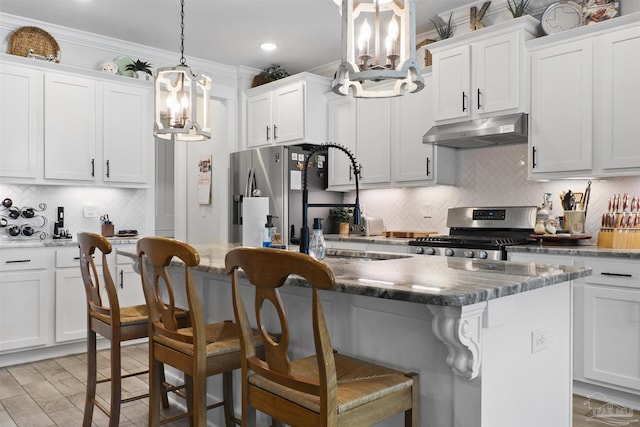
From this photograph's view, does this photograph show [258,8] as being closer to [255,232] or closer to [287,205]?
[287,205]

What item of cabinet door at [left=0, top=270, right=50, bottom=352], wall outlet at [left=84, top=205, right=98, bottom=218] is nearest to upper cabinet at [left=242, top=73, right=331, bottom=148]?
wall outlet at [left=84, top=205, right=98, bottom=218]

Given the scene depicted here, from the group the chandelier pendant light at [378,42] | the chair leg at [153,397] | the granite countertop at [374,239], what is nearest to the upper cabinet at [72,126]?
the granite countertop at [374,239]

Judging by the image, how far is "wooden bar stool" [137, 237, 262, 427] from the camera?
72.8 inches

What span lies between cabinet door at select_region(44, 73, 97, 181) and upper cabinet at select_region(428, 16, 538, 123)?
9.72ft

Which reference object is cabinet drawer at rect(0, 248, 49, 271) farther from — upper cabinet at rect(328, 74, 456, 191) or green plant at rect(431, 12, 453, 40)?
green plant at rect(431, 12, 453, 40)

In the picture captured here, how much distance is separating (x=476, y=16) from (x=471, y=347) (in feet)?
10.7

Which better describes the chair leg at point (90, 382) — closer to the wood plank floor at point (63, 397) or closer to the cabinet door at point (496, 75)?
the wood plank floor at point (63, 397)

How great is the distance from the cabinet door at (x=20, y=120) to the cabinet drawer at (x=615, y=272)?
4165mm

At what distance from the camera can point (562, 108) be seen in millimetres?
3449

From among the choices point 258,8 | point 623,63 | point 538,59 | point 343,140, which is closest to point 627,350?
point 623,63

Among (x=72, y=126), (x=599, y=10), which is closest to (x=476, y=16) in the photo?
(x=599, y=10)

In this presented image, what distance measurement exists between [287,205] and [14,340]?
252 centimetres

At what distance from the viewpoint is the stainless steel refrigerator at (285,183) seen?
498 centimetres

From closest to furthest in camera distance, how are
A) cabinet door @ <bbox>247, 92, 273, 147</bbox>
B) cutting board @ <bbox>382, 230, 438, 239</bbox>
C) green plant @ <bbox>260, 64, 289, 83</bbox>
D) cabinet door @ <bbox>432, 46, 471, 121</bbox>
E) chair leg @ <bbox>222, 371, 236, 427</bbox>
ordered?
chair leg @ <bbox>222, 371, 236, 427</bbox> < cabinet door @ <bbox>432, 46, 471, 121</bbox> < cutting board @ <bbox>382, 230, 438, 239</bbox> < cabinet door @ <bbox>247, 92, 273, 147</bbox> < green plant @ <bbox>260, 64, 289, 83</bbox>
